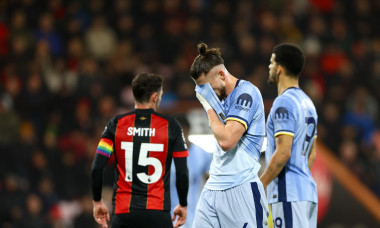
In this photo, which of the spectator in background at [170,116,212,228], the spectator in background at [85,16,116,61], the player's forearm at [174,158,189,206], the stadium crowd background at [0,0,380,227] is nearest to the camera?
the player's forearm at [174,158,189,206]

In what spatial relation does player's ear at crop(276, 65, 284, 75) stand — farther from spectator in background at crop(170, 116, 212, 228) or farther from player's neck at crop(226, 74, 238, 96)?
spectator in background at crop(170, 116, 212, 228)

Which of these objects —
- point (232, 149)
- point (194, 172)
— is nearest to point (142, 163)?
point (232, 149)

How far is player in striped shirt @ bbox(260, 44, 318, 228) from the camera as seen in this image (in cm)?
506

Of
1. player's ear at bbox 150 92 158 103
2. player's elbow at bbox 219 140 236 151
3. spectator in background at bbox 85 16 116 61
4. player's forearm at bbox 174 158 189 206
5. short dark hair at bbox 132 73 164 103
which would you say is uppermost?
spectator in background at bbox 85 16 116 61

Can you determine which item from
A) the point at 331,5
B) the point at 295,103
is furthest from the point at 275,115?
the point at 331,5

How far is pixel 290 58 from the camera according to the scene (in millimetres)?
5383

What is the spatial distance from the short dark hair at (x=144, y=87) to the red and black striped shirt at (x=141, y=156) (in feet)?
0.42

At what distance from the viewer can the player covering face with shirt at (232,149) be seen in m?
4.68

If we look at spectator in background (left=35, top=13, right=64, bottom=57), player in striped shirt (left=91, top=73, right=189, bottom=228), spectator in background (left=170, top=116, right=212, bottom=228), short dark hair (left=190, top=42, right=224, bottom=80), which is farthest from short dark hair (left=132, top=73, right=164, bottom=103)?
spectator in background (left=35, top=13, right=64, bottom=57)

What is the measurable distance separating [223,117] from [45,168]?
6705mm

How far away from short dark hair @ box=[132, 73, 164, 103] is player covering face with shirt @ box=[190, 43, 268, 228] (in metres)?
0.76

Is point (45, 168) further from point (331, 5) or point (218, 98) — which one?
point (331, 5)

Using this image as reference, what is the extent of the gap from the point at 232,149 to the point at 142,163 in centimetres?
88

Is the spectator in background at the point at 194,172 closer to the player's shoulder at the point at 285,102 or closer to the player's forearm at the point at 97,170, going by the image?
the player's forearm at the point at 97,170
